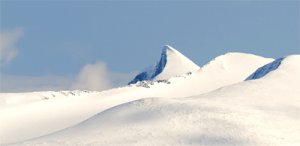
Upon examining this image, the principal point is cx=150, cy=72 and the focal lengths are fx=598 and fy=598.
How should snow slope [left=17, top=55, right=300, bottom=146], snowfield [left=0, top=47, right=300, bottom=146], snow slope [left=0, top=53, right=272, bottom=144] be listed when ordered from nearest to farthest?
snow slope [left=17, top=55, right=300, bottom=146] < snowfield [left=0, top=47, right=300, bottom=146] < snow slope [left=0, top=53, right=272, bottom=144]

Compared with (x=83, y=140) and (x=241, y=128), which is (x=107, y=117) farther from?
(x=241, y=128)

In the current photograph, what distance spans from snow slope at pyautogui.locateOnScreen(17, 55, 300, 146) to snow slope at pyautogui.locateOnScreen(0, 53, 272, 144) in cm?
3283

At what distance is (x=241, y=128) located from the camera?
55.7 metres

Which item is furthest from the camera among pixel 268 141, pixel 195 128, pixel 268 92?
pixel 268 92

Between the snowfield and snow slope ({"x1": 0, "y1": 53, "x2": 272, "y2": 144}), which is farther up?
snow slope ({"x1": 0, "y1": 53, "x2": 272, "y2": 144})

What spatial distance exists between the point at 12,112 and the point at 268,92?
2160 inches

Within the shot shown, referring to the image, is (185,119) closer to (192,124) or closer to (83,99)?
(192,124)

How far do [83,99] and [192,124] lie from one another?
71.7m

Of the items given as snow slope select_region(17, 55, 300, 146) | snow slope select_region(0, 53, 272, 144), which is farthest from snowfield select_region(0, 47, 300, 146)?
snow slope select_region(0, 53, 272, 144)

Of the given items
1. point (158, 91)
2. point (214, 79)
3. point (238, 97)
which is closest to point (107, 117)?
point (238, 97)

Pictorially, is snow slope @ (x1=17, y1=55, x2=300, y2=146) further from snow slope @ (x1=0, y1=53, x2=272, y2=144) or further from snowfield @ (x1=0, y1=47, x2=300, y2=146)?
snow slope @ (x1=0, y1=53, x2=272, y2=144)

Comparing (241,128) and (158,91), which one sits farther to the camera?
(158,91)

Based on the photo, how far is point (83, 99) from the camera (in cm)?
12700

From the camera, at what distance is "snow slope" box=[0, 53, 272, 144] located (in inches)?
4095
